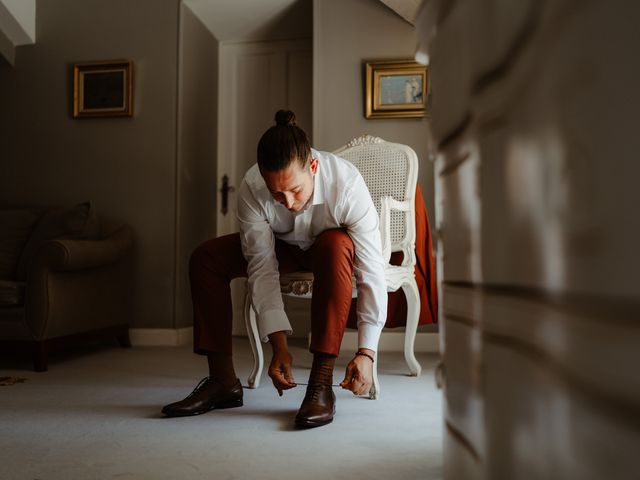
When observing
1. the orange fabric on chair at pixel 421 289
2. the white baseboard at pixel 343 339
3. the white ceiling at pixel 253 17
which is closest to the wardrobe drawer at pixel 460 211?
the orange fabric on chair at pixel 421 289

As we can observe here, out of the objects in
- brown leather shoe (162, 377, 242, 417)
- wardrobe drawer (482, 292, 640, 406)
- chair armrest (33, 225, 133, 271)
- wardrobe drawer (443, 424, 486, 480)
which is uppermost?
chair armrest (33, 225, 133, 271)

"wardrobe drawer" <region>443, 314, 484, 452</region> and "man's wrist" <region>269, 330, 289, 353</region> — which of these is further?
"man's wrist" <region>269, 330, 289, 353</region>

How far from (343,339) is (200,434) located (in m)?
1.90

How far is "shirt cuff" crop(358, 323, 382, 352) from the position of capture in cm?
155

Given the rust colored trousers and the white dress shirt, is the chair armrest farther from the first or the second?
the white dress shirt

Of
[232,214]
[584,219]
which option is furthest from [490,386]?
[232,214]

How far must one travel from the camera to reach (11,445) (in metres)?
1.34

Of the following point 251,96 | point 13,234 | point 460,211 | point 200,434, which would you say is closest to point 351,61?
point 251,96

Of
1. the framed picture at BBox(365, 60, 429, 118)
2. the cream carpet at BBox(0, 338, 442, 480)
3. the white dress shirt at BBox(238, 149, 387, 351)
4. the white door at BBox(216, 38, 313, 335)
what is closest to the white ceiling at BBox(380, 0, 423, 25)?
the framed picture at BBox(365, 60, 429, 118)

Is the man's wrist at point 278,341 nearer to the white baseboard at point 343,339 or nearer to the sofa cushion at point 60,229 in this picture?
the white baseboard at point 343,339

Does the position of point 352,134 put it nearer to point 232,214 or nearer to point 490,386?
point 232,214

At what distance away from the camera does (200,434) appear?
1425mm

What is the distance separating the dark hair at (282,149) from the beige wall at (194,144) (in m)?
2.10

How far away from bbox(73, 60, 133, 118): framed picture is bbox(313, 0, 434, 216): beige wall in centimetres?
122
